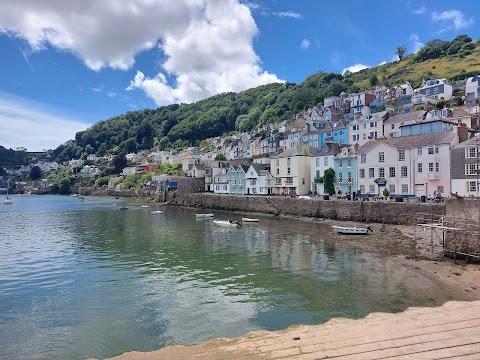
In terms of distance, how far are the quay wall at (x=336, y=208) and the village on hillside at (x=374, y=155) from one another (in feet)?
11.2

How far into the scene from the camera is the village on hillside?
39.4 m

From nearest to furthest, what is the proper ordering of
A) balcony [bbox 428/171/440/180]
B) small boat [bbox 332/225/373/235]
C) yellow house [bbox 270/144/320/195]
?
small boat [bbox 332/225/373/235] < balcony [bbox 428/171/440/180] < yellow house [bbox 270/144/320/195]

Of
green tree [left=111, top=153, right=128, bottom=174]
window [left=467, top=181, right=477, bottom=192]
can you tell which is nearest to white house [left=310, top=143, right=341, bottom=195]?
window [left=467, top=181, right=477, bottom=192]

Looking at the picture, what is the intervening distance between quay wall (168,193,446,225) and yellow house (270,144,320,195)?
6.45m

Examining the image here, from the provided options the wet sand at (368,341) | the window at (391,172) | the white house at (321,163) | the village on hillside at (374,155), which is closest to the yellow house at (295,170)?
the village on hillside at (374,155)

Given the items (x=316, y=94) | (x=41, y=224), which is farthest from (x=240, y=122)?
(x=41, y=224)

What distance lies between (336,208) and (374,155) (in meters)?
9.79

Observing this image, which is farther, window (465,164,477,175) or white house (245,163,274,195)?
white house (245,163,274,195)

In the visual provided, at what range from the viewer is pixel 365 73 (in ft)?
561

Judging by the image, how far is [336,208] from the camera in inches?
1734

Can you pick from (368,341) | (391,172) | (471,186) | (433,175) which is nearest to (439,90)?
(391,172)

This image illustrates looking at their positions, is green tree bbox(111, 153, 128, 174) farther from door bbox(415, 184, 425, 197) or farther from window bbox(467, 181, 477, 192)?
window bbox(467, 181, 477, 192)

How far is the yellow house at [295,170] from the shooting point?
59.3m

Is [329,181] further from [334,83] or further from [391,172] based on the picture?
[334,83]
